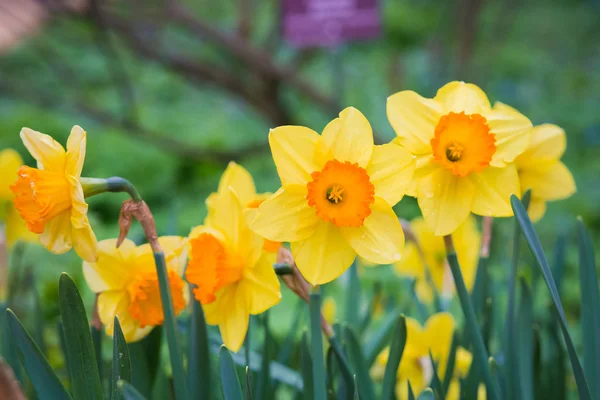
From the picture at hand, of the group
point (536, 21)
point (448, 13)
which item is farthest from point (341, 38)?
point (536, 21)

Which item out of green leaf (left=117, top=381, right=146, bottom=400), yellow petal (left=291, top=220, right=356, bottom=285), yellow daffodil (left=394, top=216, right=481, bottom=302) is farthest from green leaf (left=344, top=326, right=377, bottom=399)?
yellow daffodil (left=394, top=216, right=481, bottom=302)

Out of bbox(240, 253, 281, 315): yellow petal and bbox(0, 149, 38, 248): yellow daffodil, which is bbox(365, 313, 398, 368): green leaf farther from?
bbox(0, 149, 38, 248): yellow daffodil

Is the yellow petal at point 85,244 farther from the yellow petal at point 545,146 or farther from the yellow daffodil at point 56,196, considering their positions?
the yellow petal at point 545,146

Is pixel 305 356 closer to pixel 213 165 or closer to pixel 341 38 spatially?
pixel 341 38

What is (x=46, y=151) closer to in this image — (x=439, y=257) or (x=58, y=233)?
(x=58, y=233)

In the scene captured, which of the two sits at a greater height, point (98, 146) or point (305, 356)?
point (98, 146)

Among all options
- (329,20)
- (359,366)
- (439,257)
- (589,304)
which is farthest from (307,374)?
(329,20)
